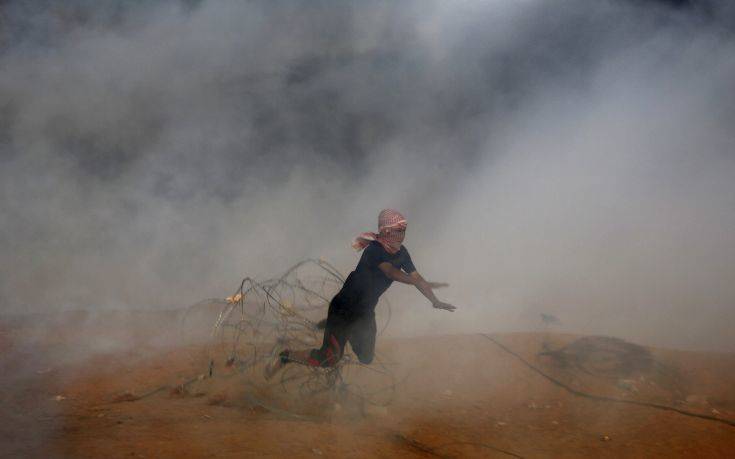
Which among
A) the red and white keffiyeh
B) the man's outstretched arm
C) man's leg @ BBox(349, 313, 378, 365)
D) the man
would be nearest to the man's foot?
the man

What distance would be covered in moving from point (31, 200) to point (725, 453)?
7.50 meters

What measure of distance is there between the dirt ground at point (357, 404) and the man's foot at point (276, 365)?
6.4 inches

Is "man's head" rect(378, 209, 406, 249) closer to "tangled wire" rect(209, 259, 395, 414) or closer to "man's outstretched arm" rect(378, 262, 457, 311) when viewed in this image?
"man's outstretched arm" rect(378, 262, 457, 311)

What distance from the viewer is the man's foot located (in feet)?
12.5

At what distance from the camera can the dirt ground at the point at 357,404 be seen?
2.96m

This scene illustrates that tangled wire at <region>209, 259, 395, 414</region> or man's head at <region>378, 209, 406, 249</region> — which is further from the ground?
Result: man's head at <region>378, 209, 406, 249</region>

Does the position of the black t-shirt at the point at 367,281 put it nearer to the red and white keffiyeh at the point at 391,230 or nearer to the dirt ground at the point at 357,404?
the red and white keffiyeh at the point at 391,230

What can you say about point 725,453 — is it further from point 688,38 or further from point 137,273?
point 688,38

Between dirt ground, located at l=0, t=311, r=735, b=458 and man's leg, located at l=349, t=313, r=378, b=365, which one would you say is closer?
dirt ground, located at l=0, t=311, r=735, b=458

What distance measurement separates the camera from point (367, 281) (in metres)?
3.64

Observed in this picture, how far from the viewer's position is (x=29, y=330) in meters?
4.91

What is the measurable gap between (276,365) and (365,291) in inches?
33.8

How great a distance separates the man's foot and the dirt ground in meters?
0.16

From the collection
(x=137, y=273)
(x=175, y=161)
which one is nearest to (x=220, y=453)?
(x=137, y=273)
